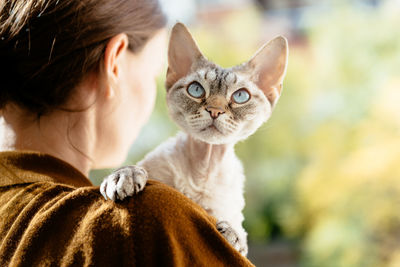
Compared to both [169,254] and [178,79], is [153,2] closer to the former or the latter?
[178,79]

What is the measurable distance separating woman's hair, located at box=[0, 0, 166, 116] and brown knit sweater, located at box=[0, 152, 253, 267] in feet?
0.68

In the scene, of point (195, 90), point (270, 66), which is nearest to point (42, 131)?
point (195, 90)

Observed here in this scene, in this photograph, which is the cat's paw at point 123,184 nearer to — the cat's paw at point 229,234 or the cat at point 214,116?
the cat at point 214,116

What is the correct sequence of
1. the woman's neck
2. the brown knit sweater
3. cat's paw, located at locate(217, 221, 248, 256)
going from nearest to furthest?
1. the brown knit sweater
2. cat's paw, located at locate(217, 221, 248, 256)
3. the woman's neck

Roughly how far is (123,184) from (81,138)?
0.92 feet

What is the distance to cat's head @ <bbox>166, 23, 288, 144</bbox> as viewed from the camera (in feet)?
2.60

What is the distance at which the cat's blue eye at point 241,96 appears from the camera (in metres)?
0.81

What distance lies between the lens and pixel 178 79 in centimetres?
86

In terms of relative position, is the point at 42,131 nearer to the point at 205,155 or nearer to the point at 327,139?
the point at 205,155

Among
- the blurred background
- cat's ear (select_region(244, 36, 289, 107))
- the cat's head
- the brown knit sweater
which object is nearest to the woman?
the brown knit sweater

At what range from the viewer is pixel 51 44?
2.68 ft

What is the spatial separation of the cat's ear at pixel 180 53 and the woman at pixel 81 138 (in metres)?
0.09

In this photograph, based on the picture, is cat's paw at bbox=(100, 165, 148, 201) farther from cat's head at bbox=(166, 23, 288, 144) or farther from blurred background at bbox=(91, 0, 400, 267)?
blurred background at bbox=(91, 0, 400, 267)

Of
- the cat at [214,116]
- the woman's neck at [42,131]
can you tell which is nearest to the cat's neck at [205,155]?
the cat at [214,116]
